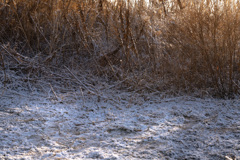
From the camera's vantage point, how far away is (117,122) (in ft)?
7.21

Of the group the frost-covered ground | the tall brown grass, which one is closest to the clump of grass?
the tall brown grass

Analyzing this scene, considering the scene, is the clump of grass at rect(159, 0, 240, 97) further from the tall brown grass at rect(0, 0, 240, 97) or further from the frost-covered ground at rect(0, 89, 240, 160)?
the frost-covered ground at rect(0, 89, 240, 160)

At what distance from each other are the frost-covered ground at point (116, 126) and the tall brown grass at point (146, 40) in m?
0.32

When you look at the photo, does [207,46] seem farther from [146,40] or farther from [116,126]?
[116,126]

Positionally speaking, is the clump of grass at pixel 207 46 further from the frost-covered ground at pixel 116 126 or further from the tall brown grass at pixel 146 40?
the frost-covered ground at pixel 116 126

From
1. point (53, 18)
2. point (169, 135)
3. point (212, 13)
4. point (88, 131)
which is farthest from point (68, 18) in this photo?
point (169, 135)

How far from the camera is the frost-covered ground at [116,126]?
5.40 feet

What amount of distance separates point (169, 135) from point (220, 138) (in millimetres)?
340

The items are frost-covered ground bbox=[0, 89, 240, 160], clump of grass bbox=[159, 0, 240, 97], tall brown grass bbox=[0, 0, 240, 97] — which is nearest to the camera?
frost-covered ground bbox=[0, 89, 240, 160]

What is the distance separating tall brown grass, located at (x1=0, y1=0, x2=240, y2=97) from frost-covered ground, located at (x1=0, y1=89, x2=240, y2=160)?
32 centimetres

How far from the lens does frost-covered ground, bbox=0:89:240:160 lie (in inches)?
64.8

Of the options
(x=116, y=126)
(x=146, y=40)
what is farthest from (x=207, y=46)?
(x=116, y=126)

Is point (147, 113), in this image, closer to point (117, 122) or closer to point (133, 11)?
point (117, 122)

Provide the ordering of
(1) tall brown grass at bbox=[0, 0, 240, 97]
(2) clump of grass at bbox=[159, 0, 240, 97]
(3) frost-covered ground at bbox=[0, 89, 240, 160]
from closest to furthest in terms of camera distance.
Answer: (3) frost-covered ground at bbox=[0, 89, 240, 160], (2) clump of grass at bbox=[159, 0, 240, 97], (1) tall brown grass at bbox=[0, 0, 240, 97]
